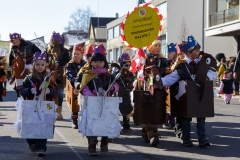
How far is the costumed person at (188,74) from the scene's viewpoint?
28.1 feet

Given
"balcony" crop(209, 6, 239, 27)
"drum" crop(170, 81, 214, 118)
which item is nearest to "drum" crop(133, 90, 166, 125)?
"drum" crop(170, 81, 214, 118)

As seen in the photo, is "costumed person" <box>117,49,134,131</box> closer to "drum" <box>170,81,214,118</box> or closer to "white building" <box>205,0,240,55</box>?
"drum" <box>170,81,214,118</box>

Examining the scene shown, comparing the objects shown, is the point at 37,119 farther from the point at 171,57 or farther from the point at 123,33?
the point at 171,57

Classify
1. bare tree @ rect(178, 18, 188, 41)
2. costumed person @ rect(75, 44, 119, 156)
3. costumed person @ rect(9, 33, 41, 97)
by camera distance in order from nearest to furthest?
costumed person @ rect(75, 44, 119, 156), costumed person @ rect(9, 33, 41, 97), bare tree @ rect(178, 18, 188, 41)

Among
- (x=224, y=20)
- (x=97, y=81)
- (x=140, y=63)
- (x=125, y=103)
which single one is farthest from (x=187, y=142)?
(x=224, y=20)

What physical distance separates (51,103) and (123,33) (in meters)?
2.29

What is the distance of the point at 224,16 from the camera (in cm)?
3503

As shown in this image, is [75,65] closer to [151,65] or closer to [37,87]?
[151,65]

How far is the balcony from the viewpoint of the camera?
33.4 m

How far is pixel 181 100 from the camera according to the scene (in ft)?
28.6

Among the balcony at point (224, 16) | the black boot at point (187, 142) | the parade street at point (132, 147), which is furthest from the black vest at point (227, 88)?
the balcony at point (224, 16)

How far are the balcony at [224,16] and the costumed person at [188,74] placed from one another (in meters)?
25.3

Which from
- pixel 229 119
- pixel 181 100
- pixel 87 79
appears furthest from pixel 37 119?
pixel 229 119

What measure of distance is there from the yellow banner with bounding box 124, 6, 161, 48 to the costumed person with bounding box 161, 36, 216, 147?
2.60 feet
